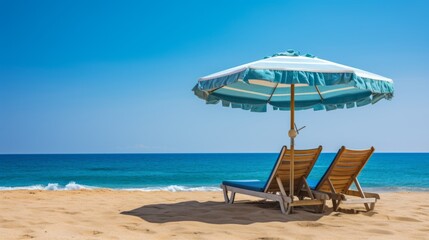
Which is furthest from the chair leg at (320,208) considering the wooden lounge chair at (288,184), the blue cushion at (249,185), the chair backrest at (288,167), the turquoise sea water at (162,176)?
the turquoise sea water at (162,176)

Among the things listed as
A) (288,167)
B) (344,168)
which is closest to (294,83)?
(288,167)

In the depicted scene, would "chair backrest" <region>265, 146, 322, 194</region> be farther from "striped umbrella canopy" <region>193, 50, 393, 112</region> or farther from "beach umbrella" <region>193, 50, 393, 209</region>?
"striped umbrella canopy" <region>193, 50, 393, 112</region>

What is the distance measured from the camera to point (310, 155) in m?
5.69

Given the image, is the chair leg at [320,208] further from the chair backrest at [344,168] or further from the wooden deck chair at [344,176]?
the chair backrest at [344,168]

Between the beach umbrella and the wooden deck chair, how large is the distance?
521 mm

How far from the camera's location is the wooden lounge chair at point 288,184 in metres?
5.44

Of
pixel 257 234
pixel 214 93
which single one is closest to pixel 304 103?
pixel 214 93

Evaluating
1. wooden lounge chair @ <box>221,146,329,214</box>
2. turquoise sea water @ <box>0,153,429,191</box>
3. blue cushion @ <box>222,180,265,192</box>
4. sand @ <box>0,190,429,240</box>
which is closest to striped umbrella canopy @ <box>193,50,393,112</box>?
wooden lounge chair @ <box>221,146,329,214</box>

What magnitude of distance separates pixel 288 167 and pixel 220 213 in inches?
40.8

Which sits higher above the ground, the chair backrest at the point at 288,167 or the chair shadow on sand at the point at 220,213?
the chair backrest at the point at 288,167

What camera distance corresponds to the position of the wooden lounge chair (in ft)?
17.8

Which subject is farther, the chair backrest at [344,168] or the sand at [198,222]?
the chair backrest at [344,168]

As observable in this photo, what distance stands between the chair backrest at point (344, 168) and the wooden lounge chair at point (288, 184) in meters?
0.23

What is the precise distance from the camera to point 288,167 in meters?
5.60
